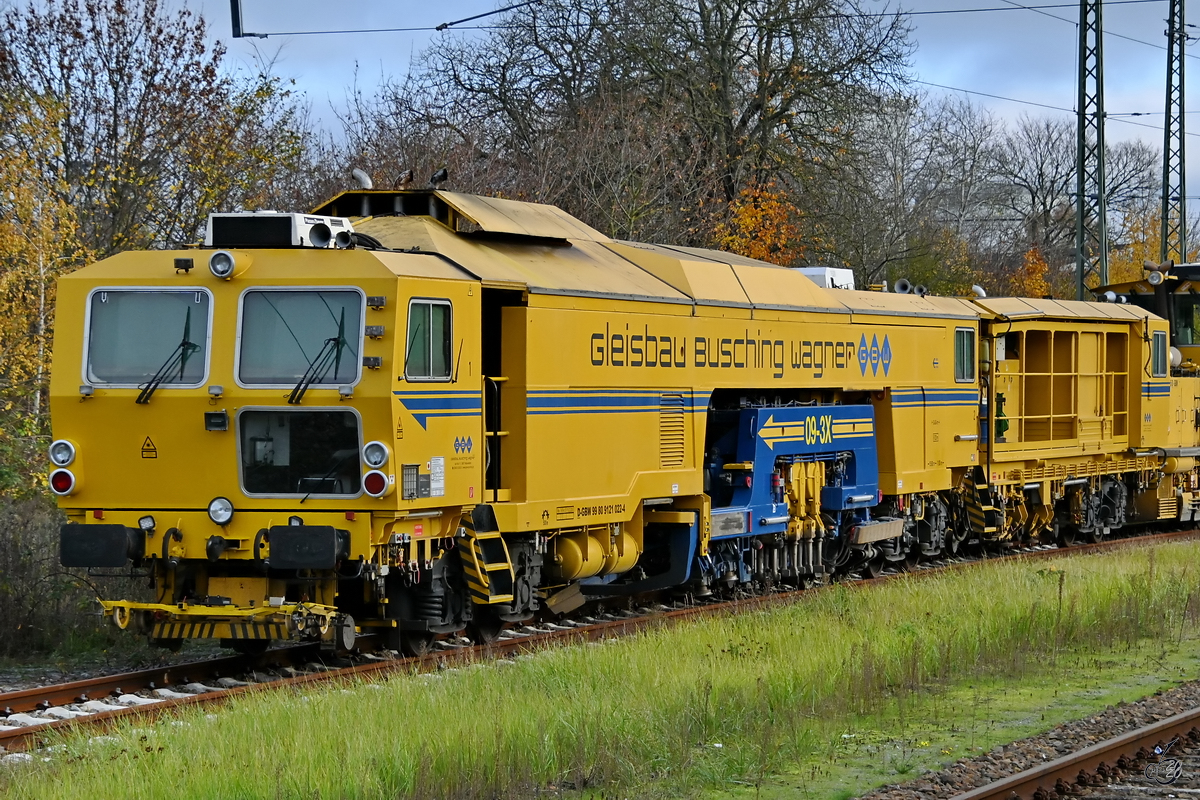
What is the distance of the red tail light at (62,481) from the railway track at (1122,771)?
706 centimetres

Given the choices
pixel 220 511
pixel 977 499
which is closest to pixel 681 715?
pixel 220 511

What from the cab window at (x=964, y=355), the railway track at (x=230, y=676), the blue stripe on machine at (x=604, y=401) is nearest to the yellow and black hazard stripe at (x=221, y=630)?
the railway track at (x=230, y=676)

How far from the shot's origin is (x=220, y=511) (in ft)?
35.7

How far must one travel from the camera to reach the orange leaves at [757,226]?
29.9 meters

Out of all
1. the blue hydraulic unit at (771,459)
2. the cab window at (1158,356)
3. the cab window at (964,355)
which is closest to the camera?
the blue hydraulic unit at (771,459)

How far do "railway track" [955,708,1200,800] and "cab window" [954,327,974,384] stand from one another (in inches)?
410

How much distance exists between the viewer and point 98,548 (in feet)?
35.6

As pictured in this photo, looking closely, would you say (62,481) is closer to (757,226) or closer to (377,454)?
(377,454)

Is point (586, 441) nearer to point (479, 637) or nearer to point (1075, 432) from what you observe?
point (479, 637)

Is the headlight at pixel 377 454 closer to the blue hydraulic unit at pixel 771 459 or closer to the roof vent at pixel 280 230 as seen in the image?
the roof vent at pixel 280 230

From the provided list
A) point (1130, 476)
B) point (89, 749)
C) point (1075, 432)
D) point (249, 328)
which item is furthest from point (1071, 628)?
point (1130, 476)

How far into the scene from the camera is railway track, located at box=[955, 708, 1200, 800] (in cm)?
775

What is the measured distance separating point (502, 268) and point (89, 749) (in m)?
5.20

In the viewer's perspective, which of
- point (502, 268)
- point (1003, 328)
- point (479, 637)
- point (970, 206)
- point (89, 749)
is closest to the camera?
point (89, 749)
